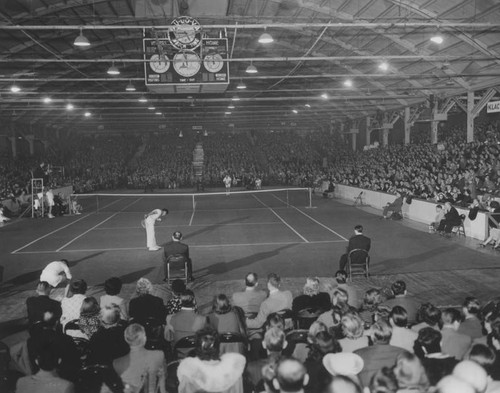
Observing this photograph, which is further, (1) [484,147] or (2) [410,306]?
(1) [484,147]

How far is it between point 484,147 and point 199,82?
15987 millimetres

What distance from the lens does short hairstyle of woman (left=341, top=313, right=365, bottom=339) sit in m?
4.93

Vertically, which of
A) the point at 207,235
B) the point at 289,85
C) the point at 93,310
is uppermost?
the point at 289,85

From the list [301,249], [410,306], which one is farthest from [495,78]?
[410,306]

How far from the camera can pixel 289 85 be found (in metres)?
41.9

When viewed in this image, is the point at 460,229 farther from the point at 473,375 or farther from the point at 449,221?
the point at 473,375

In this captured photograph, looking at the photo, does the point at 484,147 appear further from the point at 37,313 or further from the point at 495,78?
the point at 37,313

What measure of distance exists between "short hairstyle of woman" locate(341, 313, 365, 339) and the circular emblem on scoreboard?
13.2 metres

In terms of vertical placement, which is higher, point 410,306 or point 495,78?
point 495,78

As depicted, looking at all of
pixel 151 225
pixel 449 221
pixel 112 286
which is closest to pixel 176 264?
pixel 112 286

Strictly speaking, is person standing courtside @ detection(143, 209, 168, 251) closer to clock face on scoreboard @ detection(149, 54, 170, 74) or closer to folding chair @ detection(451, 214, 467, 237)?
clock face on scoreboard @ detection(149, 54, 170, 74)

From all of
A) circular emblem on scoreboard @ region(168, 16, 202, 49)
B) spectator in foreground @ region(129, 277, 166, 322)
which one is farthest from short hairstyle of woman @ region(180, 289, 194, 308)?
circular emblem on scoreboard @ region(168, 16, 202, 49)

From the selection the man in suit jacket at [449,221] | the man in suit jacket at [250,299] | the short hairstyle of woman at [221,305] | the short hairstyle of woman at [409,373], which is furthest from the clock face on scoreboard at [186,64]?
the short hairstyle of woman at [409,373]

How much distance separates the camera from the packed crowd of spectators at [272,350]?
151 inches
